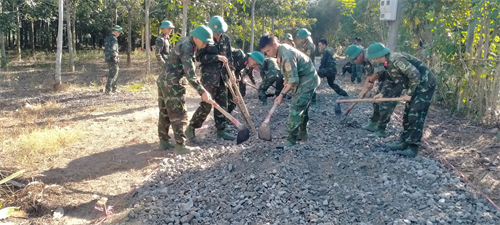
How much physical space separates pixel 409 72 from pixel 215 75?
2500mm

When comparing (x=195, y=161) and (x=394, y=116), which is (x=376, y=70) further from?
(x=195, y=161)

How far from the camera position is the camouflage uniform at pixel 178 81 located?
13.9ft

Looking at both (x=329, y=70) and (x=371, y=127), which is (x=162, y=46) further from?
(x=371, y=127)

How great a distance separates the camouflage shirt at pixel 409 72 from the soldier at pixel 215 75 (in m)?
2.20

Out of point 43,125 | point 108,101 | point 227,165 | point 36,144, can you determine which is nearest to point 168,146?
point 227,165

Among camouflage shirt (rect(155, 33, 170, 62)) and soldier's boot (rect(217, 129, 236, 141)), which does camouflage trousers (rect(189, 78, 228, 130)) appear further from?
camouflage shirt (rect(155, 33, 170, 62))

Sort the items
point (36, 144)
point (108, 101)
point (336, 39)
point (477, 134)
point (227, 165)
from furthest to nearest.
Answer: point (336, 39) → point (108, 101) → point (477, 134) → point (36, 144) → point (227, 165)

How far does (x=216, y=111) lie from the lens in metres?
5.24

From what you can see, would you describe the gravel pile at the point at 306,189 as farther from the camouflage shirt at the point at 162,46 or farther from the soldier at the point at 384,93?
the camouflage shirt at the point at 162,46

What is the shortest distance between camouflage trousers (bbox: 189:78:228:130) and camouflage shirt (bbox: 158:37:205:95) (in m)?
0.59

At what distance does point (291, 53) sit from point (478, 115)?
169 inches

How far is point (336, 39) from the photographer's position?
91.2 ft

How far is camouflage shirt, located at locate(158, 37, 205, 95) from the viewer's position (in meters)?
4.23

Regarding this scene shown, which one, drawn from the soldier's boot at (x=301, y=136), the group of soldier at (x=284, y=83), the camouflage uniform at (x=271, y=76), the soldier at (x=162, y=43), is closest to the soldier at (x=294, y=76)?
the group of soldier at (x=284, y=83)
